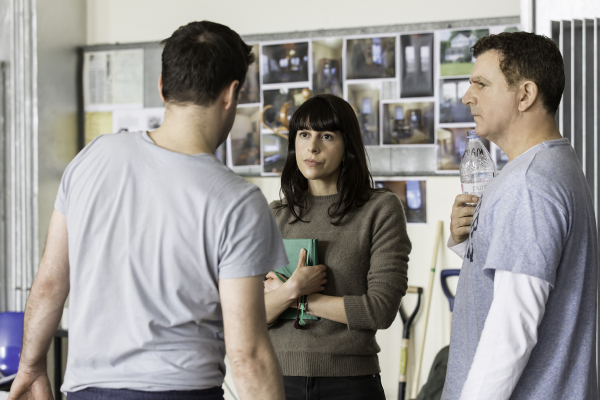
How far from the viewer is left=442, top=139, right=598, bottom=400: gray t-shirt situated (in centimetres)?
104

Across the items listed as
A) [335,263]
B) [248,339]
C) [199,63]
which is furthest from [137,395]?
Answer: [335,263]

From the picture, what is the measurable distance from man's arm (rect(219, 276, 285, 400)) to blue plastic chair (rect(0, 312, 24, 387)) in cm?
208

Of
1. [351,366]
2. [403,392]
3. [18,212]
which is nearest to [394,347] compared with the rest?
[403,392]

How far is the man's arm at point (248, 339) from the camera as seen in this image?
98 cm

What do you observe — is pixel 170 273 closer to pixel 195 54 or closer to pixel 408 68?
pixel 195 54

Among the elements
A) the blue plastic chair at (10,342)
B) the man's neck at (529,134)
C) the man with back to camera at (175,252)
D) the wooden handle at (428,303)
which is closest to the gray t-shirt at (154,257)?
the man with back to camera at (175,252)

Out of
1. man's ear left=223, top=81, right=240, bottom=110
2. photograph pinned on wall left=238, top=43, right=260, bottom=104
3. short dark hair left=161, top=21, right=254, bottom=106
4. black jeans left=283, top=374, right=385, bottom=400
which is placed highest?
photograph pinned on wall left=238, top=43, right=260, bottom=104

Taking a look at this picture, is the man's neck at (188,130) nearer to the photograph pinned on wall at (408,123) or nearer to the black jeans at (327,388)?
the black jeans at (327,388)

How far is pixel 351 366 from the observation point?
4.83ft

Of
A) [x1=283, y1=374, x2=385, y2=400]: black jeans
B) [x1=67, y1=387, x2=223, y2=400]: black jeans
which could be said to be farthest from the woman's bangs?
[x1=67, y1=387, x2=223, y2=400]: black jeans

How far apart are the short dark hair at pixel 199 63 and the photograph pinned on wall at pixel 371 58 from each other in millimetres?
2102

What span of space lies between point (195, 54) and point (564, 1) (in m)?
1.86

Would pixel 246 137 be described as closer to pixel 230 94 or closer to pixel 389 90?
pixel 389 90

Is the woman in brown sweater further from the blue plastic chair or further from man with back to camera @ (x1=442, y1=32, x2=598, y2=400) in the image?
the blue plastic chair
